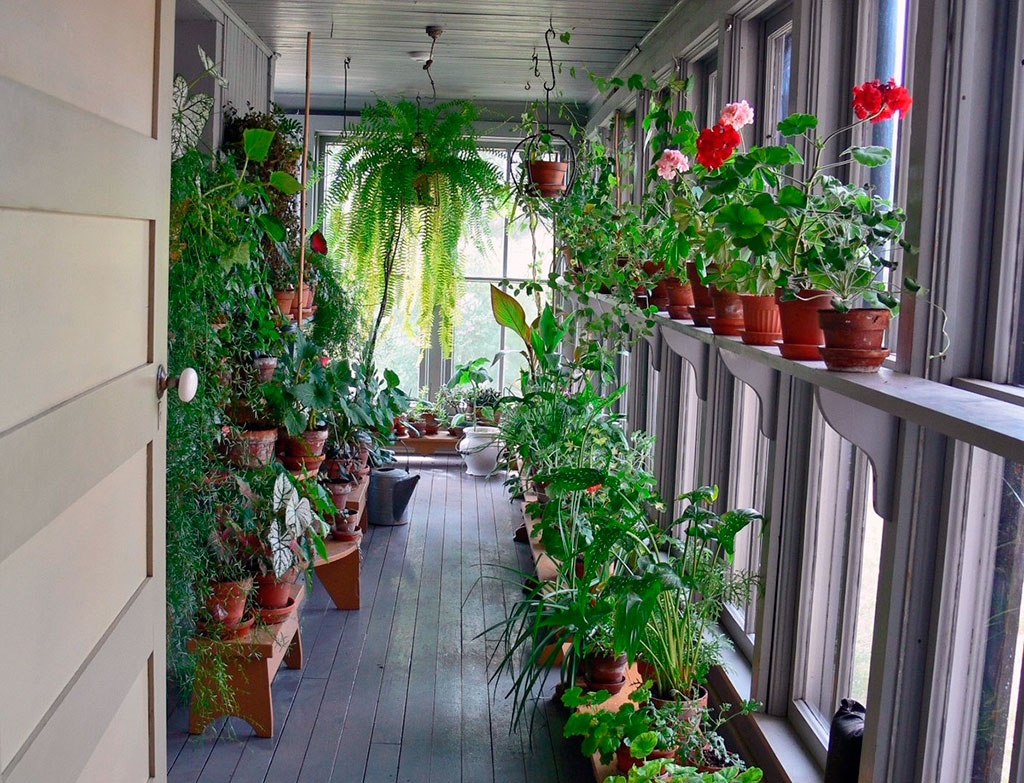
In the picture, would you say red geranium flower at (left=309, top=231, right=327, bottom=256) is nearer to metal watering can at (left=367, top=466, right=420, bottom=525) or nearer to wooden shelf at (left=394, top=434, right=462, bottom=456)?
metal watering can at (left=367, top=466, right=420, bottom=525)

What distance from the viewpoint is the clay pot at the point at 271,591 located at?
11.4ft

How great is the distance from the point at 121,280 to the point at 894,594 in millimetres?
1452

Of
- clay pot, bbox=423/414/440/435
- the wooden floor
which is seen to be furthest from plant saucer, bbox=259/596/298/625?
clay pot, bbox=423/414/440/435

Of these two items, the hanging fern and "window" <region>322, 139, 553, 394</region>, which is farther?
"window" <region>322, 139, 553, 394</region>

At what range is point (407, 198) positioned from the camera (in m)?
6.05

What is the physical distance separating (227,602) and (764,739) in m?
1.63

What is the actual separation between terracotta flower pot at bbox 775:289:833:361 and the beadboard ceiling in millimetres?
2590

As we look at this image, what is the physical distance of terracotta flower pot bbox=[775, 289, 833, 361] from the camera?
1.96m

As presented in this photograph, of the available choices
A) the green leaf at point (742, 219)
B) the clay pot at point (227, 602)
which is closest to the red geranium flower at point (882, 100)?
the green leaf at point (742, 219)

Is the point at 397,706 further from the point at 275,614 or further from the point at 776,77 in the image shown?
the point at 776,77

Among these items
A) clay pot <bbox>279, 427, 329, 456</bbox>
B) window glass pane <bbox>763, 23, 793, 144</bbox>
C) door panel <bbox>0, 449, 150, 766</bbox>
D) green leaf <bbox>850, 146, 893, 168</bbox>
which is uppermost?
window glass pane <bbox>763, 23, 793, 144</bbox>

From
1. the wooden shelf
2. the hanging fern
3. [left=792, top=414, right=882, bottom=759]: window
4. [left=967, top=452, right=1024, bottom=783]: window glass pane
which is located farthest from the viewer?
the wooden shelf

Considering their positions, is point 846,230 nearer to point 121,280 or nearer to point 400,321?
point 121,280

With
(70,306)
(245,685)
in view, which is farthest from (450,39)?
(70,306)
